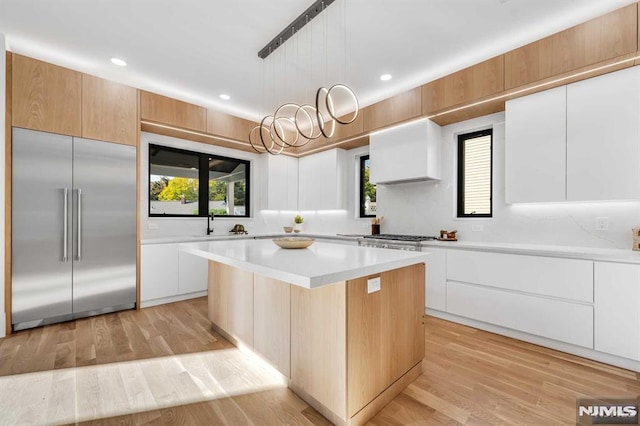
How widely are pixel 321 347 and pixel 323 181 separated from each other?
3.65 m

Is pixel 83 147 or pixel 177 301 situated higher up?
pixel 83 147

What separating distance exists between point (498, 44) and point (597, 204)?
5.92 ft

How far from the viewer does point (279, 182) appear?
5.34 m

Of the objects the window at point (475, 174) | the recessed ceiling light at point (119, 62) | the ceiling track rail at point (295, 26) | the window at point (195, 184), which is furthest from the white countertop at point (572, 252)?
the recessed ceiling light at point (119, 62)

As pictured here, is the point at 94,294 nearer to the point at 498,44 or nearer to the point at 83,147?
the point at 83,147

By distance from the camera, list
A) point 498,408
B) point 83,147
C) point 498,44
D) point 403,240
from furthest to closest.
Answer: point 403,240 < point 83,147 < point 498,44 < point 498,408

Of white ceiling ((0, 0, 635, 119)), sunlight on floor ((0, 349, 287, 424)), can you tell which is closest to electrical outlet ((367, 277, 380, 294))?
sunlight on floor ((0, 349, 287, 424))

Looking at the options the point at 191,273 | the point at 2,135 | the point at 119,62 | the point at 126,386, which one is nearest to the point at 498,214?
the point at 126,386

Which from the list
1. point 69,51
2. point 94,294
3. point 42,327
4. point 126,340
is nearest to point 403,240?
point 126,340

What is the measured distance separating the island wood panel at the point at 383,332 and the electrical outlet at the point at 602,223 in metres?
1.89

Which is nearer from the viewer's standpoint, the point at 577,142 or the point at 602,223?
the point at 577,142

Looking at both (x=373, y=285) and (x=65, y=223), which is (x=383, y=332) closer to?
(x=373, y=285)

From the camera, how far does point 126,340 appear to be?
2660mm

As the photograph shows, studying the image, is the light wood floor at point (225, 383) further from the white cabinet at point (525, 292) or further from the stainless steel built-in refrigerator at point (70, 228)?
the stainless steel built-in refrigerator at point (70, 228)
